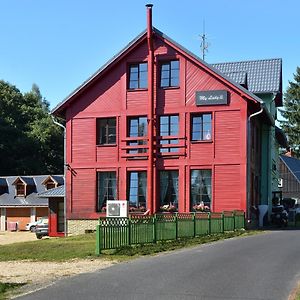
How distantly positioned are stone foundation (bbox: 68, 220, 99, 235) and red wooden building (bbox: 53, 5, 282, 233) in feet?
0.18

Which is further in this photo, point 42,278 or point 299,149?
point 299,149

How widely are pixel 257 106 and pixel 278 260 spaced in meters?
16.9

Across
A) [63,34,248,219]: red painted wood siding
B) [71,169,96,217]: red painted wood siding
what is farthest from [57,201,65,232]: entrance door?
[71,169,96,217]: red painted wood siding

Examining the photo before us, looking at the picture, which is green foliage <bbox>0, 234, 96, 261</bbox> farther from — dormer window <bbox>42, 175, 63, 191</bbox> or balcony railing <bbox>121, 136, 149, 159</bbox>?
dormer window <bbox>42, 175, 63, 191</bbox>

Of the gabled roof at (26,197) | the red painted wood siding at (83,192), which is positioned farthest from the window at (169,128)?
the gabled roof at (26,197)

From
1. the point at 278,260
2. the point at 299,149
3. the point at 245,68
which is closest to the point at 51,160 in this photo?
the point at 299,149

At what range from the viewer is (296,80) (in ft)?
256

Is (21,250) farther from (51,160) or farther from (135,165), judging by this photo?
(51,160)

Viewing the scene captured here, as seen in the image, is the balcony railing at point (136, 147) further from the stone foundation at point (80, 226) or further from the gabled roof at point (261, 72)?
the gabled roof at point (261, 72)

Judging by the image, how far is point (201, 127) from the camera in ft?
102

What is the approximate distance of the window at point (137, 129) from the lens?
31.9m

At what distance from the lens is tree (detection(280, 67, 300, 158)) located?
75.8 meters

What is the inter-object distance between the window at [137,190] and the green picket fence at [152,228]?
588cm

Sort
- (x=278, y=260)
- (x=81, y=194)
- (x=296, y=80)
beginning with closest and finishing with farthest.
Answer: (x=278, y=260) → (x=81, y=194) → (x=296, y=80)
